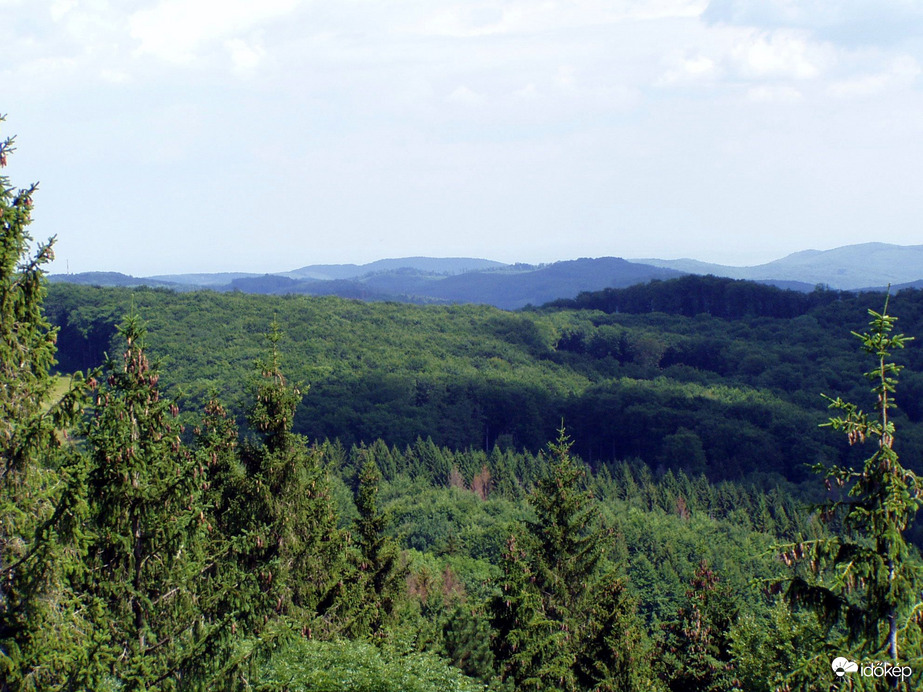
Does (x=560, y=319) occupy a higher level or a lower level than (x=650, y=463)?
higher

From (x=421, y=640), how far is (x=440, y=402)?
91.9m

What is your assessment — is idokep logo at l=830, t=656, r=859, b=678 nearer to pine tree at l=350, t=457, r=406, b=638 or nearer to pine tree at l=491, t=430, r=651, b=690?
pine tree at l=491, t=430, r=651, b=690

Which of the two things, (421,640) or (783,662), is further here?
(421,640)

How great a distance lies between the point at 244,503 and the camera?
17.2 meters

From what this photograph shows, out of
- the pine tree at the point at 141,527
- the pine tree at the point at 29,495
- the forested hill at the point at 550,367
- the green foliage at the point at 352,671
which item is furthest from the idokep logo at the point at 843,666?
the forested hill at the point at 550,367

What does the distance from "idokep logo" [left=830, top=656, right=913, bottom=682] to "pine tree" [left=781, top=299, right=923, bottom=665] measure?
0.12 m

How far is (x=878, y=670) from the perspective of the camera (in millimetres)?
9414

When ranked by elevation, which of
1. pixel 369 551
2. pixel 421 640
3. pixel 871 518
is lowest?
pixel 421 640

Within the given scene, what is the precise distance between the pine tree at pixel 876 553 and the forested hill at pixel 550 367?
69.7 metres

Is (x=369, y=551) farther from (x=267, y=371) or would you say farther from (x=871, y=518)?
(x=871, y=518)

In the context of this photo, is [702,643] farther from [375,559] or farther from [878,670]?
[878,670]


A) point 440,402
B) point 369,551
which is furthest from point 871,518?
point 440,402

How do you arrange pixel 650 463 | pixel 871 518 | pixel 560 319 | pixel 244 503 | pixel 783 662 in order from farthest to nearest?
pixel 560 319
pixel 650 463
pixel 783 662
pixel 244 503
pixel 871 518

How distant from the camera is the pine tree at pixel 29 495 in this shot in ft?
31.8
